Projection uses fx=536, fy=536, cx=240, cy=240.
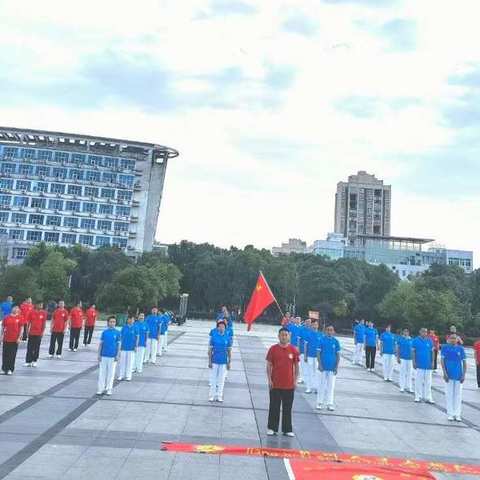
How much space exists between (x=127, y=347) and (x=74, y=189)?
87555 mm

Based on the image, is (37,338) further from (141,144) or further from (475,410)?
(141,144)

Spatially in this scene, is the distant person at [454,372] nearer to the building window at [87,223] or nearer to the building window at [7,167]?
the building window at [87,223]

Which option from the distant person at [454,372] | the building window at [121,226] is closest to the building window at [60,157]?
the building window at [121,226]

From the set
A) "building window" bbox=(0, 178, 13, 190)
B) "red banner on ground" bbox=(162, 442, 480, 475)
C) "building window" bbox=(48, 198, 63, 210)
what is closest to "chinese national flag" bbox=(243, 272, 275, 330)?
"red banner on ground" bbox=(162, 442, 480, 475)

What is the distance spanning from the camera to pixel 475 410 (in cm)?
1283

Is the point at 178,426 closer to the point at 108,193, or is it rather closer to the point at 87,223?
the point at 87,223

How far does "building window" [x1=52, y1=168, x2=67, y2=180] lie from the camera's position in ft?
311

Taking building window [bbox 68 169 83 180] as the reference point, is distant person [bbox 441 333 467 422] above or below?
below

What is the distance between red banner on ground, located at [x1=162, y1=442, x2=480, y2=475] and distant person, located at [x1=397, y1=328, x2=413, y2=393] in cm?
696

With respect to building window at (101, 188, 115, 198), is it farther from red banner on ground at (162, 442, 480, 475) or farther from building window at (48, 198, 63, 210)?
red banner on ground at (162, 442, 480, 475)

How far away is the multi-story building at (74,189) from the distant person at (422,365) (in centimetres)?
8421

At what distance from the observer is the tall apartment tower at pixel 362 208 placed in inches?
6570

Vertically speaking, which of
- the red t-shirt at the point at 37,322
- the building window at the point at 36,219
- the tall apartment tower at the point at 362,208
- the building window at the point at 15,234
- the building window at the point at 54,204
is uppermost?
the tall apartment tower at the point at 362,208

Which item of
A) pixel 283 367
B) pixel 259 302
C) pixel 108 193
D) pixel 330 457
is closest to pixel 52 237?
pixel 108 193
